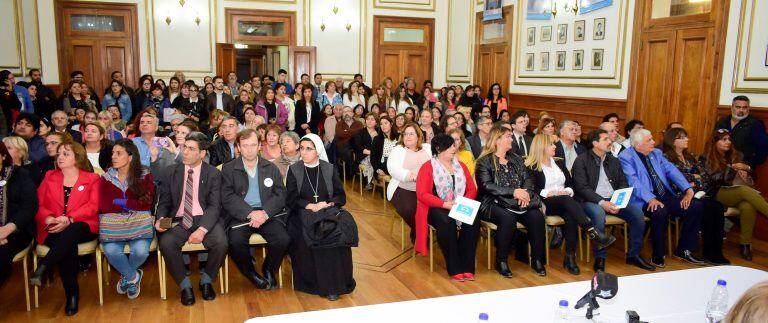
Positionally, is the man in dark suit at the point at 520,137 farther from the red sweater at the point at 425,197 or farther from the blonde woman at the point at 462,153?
the red sweater at the point at 425,197

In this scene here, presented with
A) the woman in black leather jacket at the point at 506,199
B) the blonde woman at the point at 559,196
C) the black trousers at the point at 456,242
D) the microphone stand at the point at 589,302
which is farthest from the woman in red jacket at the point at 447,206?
the microphone stand at the point at 589,302

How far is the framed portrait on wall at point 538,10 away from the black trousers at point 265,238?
267 inches

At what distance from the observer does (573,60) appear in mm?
8555

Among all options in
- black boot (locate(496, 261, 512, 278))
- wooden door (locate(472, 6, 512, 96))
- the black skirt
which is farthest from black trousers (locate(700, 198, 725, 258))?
wooden door (locate(472, 6, 512, 96))

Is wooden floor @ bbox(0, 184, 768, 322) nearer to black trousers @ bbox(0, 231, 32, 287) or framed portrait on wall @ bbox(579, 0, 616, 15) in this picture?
black trousers @ bbox(0, 231, 32, 287)

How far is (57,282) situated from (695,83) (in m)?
6.82

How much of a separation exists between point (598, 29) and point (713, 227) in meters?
4.06

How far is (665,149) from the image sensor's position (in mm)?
5160

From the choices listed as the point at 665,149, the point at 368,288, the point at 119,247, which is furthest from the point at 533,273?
the point at 119,247

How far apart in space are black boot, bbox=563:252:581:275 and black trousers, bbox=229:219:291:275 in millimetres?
2267

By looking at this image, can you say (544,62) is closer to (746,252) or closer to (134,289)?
(746,252)

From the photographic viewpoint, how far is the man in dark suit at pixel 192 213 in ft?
12.3

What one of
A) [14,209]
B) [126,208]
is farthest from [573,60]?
[14,209]

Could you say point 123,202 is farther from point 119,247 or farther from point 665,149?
point 665,149
